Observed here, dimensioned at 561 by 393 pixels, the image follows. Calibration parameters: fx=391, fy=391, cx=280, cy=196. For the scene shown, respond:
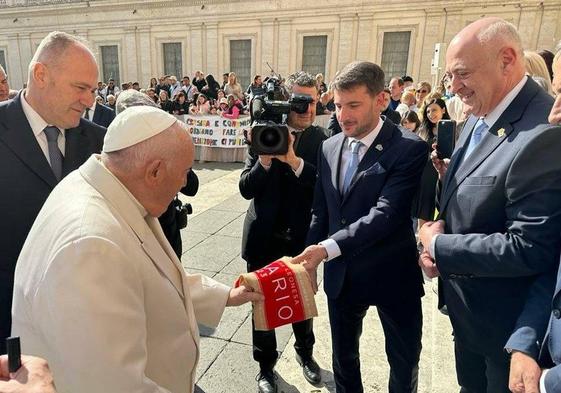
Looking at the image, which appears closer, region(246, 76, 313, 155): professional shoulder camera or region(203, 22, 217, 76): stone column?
region(246, 76, 313, 155): professional shoulder camera

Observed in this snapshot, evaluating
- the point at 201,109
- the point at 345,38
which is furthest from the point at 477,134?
the point at 345,38

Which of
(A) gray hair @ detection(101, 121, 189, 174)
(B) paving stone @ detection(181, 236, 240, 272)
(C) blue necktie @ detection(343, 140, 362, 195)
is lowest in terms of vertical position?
(B) paving stone @ detection(181, 236, 240, 272)

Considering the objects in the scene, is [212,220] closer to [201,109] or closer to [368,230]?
[368,230]

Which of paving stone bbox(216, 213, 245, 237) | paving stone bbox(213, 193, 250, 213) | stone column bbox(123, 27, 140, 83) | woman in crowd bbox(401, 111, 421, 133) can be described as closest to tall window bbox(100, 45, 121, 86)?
stone column bbox(123, 27, 140, 83)

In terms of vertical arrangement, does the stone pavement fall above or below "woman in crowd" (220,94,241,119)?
below

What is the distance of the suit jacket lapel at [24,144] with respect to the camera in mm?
2221

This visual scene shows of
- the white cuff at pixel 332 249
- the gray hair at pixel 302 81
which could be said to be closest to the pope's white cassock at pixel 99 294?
the white cuff at pixel 332 249

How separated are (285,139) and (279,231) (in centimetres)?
75

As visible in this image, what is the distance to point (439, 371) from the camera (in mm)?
2932

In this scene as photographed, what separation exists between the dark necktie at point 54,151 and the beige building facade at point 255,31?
710 inches

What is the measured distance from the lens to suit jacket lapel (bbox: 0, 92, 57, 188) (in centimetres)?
222

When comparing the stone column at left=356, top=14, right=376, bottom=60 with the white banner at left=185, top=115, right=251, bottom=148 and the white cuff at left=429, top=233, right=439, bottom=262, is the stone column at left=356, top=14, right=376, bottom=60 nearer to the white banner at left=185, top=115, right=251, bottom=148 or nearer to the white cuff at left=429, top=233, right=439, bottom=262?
the white banner at left=185, top=115, right=251, bottom=148

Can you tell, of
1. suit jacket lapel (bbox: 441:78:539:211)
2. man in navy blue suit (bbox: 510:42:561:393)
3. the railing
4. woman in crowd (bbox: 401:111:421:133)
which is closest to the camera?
man in navy blue suit (bbox: 510:42:561:393)

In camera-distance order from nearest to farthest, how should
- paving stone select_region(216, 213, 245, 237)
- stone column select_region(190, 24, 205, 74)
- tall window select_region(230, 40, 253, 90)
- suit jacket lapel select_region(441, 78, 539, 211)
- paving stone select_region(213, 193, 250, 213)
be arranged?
suit jacket lapel select_region(441, 78, 539, 211) < paving stone select_region(216, 213, 245, 237) < paving stone select_region(213, 193, 250, 213) < tall window select_region(230, 40, 253, 90) < stone column select_region(190, 24, 205, 74)
